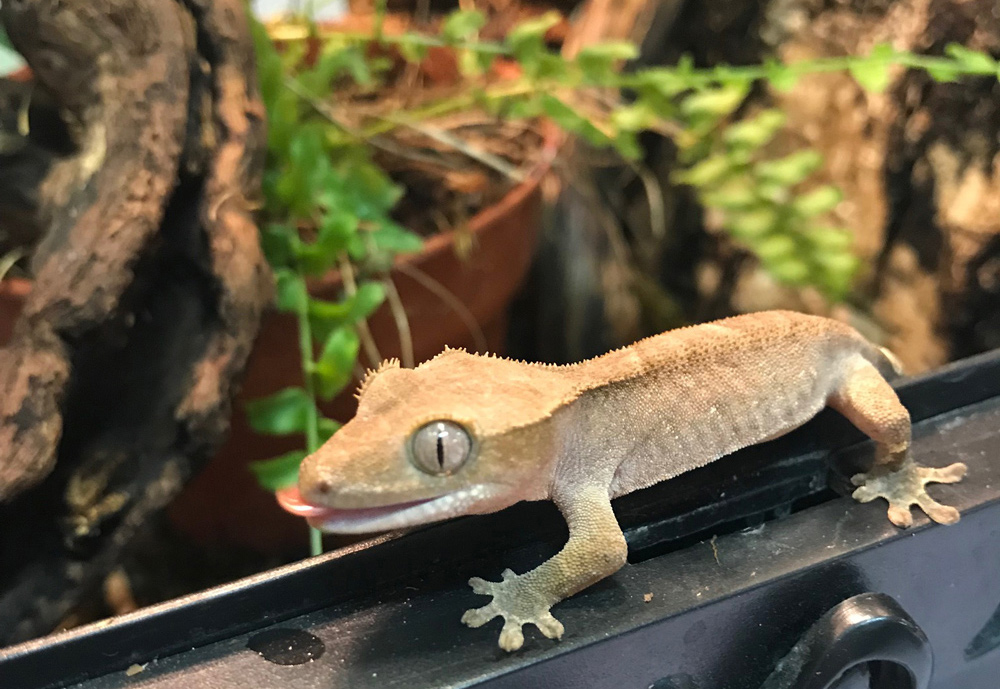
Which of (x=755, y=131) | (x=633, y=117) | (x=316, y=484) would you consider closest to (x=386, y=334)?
(x=633, y=117)

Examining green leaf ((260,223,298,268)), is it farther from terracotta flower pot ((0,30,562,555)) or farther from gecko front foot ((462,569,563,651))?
gecko front foot ((462,569,563,651))

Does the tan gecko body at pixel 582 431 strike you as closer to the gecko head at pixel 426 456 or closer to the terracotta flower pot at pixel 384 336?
the gecko head at pixel 426 456

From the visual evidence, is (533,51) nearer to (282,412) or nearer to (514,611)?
(282,412)

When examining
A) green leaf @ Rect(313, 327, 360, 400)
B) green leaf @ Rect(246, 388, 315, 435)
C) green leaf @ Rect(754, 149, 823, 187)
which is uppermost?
green leaf @ Rect(754, 149, 823, 187)

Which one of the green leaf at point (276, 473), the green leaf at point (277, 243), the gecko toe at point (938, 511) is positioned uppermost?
the green leaf at point (277, 243)

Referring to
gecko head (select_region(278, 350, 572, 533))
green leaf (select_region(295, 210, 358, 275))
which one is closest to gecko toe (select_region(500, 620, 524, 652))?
gecko head (select_region(278, 350, 572, 533))

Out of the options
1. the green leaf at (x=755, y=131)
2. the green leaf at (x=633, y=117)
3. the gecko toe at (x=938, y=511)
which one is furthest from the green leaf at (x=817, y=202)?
the gecko toe at (x=938, y=511)
